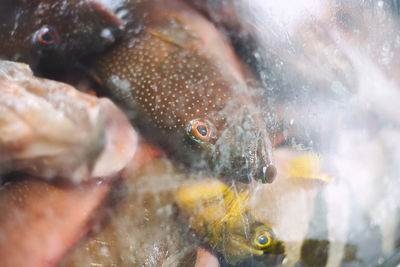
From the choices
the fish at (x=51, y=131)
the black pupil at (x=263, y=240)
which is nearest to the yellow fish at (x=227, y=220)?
the black pupil at (x=263, y=240)

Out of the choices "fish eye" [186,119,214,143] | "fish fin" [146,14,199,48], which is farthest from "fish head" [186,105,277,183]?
"fish fin" [146,14,199,48]

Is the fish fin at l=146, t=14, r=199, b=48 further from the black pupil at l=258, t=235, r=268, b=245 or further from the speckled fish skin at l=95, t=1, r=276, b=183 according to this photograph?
the black pupil at l=258, t=235, r=268, b=245

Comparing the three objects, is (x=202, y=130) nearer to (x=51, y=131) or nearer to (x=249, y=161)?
(x=249, y=161)

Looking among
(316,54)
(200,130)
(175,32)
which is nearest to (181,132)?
(200,130)

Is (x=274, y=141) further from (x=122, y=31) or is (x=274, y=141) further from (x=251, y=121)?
(x=122, y=31)

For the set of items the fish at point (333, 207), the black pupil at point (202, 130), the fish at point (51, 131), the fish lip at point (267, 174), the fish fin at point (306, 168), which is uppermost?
the fish at point (51, 131)

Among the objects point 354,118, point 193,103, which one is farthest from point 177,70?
point 354,118

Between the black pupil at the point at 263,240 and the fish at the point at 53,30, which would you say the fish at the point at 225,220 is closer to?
the black pupil at the point at 263,240
